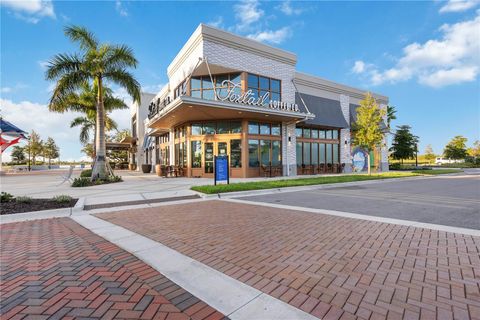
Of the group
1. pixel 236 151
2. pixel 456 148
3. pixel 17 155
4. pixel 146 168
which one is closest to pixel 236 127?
pixel 236 151

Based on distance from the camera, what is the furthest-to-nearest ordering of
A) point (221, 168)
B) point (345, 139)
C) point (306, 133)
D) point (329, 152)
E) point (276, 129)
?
point (345, 139)
point (329, 152)
point (306, 133)
point (276, 129)
point (221, 168)

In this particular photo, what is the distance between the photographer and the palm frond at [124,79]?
49.7 feet

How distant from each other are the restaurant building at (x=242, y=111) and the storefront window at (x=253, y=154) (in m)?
0.07

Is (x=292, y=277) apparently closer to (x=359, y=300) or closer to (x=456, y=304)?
(x=359, y=300)

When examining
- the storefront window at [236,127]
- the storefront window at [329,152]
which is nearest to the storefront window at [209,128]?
the storefront window at [236,127]

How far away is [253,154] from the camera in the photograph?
1772 centimetres

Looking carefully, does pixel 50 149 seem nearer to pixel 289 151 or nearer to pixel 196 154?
pixel 196 154

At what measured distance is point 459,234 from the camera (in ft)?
15.2

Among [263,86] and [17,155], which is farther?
[17,155]

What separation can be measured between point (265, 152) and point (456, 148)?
54.8m

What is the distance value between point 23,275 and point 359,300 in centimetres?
427

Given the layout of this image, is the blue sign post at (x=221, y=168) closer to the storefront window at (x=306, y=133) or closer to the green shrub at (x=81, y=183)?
the green shrub at (x=81, y=183)

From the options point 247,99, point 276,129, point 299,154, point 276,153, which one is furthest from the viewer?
point 299,154

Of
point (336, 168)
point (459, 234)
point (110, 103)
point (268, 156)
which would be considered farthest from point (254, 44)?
point (459, 234)
